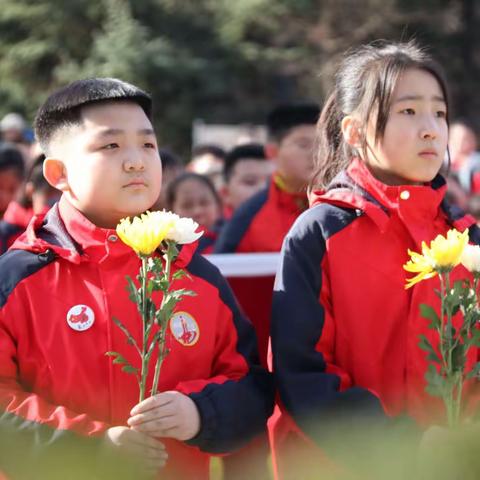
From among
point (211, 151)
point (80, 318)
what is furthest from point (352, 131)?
point (211, 151)

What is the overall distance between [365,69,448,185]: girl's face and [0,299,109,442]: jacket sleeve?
121cm

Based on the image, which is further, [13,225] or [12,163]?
[12,163]

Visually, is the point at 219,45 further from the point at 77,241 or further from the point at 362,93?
the point at 77,241

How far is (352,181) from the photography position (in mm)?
2912

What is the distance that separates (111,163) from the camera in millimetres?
2678

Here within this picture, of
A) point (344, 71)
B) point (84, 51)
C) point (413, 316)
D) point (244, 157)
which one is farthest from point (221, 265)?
point (84, 51)

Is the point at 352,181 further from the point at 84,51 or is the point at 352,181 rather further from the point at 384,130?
the point at 84,51

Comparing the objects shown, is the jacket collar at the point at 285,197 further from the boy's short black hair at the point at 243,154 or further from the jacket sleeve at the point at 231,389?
the jacket sleeve at the point at 231,389

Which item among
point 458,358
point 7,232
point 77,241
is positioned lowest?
point 458,358

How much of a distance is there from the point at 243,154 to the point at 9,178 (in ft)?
6.08

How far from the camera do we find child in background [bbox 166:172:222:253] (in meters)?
5.97

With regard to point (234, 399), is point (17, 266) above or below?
above

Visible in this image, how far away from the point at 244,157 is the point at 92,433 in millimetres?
5105

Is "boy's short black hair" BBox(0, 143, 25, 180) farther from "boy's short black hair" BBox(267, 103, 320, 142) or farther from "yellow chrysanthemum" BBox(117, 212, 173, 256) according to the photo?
"yellow chrysanthemum" BBox(117, 212, 173, 256)
